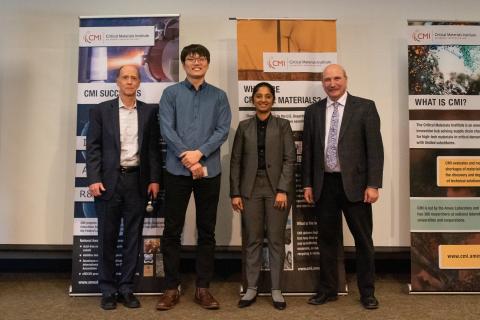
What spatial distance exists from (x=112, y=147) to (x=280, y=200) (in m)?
1.22

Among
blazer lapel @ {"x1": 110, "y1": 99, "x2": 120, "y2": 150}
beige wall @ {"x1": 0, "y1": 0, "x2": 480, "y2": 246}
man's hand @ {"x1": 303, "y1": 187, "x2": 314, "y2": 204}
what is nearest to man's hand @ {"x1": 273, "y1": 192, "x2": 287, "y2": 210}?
man's hand @ {"x1": 303, "y1": 187, "x2": 314, "y2": 204}

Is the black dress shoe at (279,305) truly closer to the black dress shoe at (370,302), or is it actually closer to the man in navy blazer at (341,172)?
the man in navy blazer at (341,172)

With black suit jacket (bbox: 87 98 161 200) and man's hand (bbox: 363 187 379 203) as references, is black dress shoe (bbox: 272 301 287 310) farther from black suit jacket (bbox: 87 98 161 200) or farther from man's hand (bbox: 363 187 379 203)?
black suit jacket (bbox: 87 98 161 200)

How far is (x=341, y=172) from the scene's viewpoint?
103 inches

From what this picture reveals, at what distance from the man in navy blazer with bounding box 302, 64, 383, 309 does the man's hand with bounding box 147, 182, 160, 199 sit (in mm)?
1059

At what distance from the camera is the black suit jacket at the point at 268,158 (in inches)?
107

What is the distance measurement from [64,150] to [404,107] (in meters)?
3.13

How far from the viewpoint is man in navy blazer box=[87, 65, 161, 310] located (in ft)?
8.77

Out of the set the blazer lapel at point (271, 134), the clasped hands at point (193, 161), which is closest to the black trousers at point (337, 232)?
the blazer lapel at point (271, 134)

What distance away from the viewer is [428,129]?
3.10m

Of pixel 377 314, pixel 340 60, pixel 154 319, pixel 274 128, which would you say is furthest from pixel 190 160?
pixel 340 60

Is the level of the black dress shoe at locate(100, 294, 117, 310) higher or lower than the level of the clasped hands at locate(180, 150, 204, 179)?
lower

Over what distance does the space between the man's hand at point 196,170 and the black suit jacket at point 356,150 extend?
807 mm

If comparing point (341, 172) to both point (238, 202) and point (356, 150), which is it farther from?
point (238, 202)
